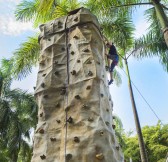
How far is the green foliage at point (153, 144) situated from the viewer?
780 inches

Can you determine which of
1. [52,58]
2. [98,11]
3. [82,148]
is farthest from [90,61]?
[98,11]

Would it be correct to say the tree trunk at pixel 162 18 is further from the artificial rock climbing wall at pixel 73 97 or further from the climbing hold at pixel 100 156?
the climbing hold at pixel 100 156

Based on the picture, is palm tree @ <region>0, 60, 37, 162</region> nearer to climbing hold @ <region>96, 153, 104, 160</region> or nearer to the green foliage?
the green foliage

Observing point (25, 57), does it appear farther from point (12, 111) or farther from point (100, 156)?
point (100, 156)

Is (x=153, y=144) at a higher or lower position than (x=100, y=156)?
higher

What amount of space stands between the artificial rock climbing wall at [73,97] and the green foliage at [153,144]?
17.0 meters

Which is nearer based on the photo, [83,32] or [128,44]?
[83,32]

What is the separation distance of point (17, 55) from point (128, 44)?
4324 millimetres

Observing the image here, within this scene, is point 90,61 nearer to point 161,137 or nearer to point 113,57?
point 113,57

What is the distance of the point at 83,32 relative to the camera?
397 cm

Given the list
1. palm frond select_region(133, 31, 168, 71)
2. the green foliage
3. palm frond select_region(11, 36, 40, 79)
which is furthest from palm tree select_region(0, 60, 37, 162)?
the green foliage

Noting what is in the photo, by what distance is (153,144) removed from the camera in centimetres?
2088

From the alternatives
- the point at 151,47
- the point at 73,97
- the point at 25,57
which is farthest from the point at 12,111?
the point at 73,97

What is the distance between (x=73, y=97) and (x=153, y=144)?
1903 centimetres
